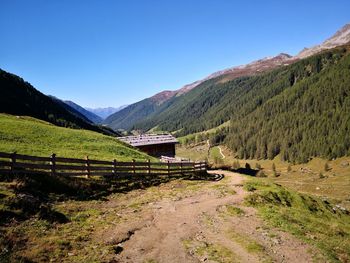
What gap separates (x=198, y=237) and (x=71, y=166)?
12694mm

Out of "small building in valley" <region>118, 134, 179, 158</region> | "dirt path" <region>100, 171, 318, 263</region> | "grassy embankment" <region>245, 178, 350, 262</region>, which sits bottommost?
"grassy embankment" <region>245, 178, 350, 262</region>

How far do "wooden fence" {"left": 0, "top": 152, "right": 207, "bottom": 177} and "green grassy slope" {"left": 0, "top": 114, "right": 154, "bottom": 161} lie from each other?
2.95m

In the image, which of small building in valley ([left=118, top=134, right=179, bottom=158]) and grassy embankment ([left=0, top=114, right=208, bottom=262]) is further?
small building in valley ([left=118, top=134, right=179, bottom=158])

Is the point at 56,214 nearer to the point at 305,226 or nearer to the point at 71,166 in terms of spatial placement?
the point at 71,166

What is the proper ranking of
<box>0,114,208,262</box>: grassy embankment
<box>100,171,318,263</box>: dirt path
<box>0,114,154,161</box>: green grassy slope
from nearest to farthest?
<box>0,114,208,262</box>: grassy embankment, <box>100,171,318,263</box>: dirt path, <box>0,114,154,161</box>: green grassy slope

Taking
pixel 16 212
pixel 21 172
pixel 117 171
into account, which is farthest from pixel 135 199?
pixel 16 212

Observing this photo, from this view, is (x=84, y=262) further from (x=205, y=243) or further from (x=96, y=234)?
(x=205, y=243)

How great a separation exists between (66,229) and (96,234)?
156cm

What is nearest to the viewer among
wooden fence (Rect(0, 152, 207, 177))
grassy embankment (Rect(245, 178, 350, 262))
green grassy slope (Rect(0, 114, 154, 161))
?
grassy embankment (Rect(245, 178, 350, 262))

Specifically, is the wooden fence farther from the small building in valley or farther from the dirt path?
the small building in valley

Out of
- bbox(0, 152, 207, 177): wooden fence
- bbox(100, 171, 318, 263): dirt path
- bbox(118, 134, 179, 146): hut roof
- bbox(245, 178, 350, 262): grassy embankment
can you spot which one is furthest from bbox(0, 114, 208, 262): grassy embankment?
bbox(118, 134, 179, 146): hut roof

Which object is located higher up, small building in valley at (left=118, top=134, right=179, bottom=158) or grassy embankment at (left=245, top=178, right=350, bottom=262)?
small building in valley at (left=118, top=134, right=179, bottom=158)

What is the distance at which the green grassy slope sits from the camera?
120 ft

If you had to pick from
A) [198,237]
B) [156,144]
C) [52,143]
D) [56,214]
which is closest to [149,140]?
[156,144]
